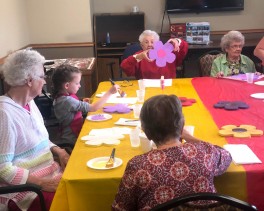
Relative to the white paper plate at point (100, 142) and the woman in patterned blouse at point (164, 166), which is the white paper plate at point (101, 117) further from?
the woman in patterned blouse at point (164, 166)

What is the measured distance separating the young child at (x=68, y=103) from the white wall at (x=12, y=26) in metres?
1.69

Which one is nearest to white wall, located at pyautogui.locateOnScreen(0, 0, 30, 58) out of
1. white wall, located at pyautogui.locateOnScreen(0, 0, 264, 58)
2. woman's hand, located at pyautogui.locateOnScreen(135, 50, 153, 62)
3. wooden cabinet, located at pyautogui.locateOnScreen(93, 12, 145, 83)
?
white wall, located at pyautogui.locateOnScreen(0, 0, 264, 58)

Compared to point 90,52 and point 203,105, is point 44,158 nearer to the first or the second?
point 203,105

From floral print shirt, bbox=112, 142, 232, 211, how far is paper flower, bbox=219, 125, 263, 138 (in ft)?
2.02

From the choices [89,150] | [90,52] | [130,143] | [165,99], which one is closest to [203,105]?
[130,143]

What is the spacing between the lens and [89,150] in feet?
6.21

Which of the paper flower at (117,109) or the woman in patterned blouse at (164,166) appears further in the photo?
the paper flower at (117,109)

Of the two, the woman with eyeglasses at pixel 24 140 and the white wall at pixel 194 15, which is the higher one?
the white wall at pixel 194 15

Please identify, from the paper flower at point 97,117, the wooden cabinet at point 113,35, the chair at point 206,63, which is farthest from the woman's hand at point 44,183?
the wooden cabinet at point 113,35

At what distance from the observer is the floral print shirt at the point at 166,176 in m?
1.35

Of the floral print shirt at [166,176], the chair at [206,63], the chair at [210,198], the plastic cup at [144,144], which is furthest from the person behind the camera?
the chair at [206,63]

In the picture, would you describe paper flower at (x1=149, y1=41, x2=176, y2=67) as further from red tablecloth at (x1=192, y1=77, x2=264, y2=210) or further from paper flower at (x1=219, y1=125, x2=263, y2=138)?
paper flower at (x1=219, y1=125, x2=263, y2=138)

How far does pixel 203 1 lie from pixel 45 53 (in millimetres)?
2443

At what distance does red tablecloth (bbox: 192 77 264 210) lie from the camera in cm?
159
